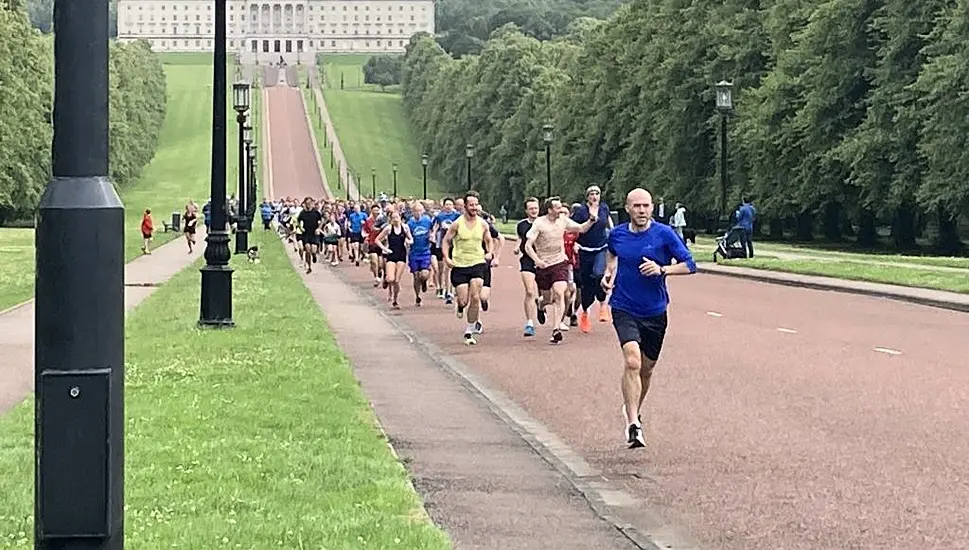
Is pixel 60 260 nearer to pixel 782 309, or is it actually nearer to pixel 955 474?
pixel 955 474

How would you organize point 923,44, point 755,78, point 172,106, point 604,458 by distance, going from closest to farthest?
point 604,458
point 923,44
point 755,78
point 172,106

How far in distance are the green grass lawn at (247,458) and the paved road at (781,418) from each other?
1.65m

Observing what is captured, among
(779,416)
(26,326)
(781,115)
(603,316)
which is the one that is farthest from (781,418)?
(781,115)

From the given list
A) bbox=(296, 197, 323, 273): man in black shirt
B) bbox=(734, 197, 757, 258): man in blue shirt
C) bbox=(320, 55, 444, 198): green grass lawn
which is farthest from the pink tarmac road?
bbox=(320, 55, 444, 198): green grass lawn

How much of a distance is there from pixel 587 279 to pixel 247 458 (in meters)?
13.1

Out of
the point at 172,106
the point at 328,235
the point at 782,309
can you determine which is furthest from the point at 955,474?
the point at 172,106

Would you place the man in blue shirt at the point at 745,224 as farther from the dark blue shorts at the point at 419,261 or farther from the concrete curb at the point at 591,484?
the concrete curb at the point at 591,484

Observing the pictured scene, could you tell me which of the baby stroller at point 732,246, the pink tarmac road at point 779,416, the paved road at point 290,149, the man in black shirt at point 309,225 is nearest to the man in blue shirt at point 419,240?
the pink tarmac road at point 779,416

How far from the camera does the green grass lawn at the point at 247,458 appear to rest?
7.36m

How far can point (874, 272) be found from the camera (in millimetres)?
33906

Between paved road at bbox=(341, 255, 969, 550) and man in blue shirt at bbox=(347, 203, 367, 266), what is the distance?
21.8 m

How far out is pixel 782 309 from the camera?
26172 mm

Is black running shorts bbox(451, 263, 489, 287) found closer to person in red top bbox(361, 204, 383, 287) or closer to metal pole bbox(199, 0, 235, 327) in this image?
metal pole bbox(199, 0, 235, 327)

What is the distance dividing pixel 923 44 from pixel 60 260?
5139 cm
